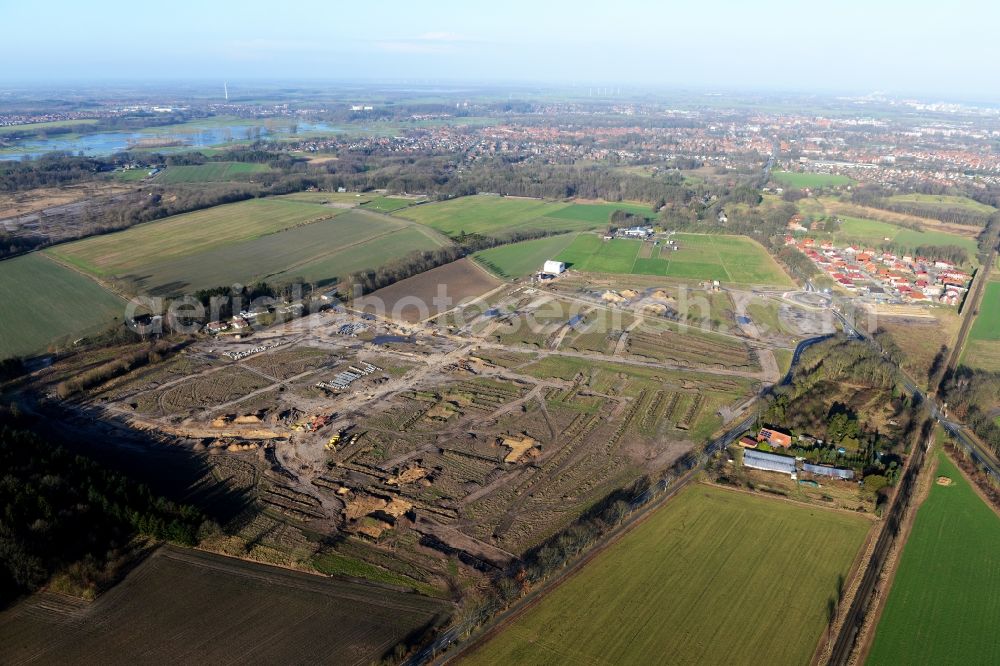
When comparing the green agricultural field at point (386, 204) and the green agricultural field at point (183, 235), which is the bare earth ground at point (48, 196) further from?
the green agricultural field at point (386, 204)

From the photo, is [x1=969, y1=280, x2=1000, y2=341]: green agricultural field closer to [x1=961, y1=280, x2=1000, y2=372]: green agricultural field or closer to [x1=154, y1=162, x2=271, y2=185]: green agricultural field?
[x1=961, y1=280, x2=1000, y2=372]: green agricultural field

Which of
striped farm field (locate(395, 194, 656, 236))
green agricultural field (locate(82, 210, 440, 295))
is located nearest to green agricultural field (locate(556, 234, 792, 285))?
striped farm field (locate(395, 194, 656, 236))

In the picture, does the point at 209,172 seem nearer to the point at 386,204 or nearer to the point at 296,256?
the point at 386,204

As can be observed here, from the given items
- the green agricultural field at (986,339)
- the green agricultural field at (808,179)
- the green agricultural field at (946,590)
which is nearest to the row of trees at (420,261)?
the green agricultural field at (946,590)

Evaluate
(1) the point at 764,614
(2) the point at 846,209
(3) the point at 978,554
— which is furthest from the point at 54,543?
(2) the point at 846,209

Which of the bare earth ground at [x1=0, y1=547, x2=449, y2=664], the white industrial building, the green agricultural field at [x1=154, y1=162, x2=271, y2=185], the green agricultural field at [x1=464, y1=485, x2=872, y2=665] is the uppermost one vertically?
the green agricultural field at [x1=154, y1=162, x2=271, y2=185]

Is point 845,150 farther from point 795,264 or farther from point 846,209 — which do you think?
point 795,264

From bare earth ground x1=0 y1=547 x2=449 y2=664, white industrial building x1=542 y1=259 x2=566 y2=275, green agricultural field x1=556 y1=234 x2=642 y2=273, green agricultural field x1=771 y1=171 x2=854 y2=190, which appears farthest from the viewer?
green agricultural field x1=771 y1=171 x2=854 y2=190
